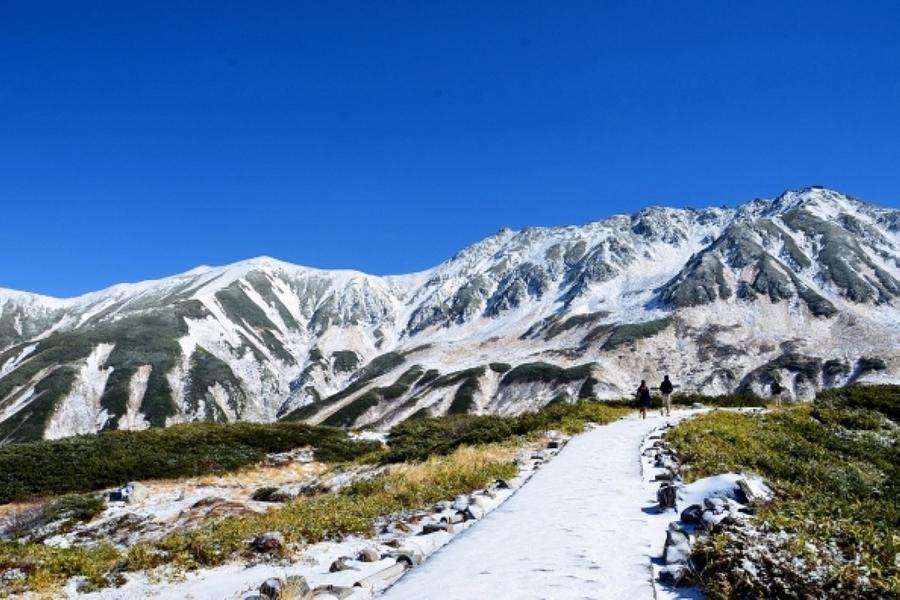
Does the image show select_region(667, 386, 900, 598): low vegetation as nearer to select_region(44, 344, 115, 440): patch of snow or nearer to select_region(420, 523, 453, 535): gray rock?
select_region(420, 523, 453, 535): gray rock

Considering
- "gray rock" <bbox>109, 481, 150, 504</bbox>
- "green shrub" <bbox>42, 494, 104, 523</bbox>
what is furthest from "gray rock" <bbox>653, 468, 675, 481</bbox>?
"gray rock" <bbox>109, 481, 150, 504</bbox>

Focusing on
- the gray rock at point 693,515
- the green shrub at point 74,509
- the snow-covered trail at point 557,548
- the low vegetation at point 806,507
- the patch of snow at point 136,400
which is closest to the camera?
the low vegetation at point 806,507

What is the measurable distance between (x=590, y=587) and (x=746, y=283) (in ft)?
676

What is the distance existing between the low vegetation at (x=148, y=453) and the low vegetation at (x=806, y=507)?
824 inches

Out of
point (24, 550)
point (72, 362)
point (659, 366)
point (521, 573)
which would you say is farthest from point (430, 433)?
point (72, 362)

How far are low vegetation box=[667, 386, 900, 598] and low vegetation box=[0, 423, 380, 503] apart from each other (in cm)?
2093

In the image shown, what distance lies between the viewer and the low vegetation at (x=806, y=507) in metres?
6.14

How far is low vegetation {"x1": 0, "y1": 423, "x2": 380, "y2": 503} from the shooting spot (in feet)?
94.5

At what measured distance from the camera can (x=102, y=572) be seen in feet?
31.4

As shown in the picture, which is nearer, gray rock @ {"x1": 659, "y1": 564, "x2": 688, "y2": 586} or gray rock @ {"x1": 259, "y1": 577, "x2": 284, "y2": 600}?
gray rock @ {"x1": 659, "y1": 564, "x2": 688, "y2": 586}

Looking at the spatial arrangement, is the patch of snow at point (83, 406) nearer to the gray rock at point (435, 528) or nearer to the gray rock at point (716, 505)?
the gray rock at point (435, 528)

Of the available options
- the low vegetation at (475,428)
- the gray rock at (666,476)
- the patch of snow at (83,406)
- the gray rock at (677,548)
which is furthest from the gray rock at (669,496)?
the patch of snow at (83,406)

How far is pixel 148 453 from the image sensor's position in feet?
102

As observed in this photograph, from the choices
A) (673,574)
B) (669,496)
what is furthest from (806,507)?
(673,574)
